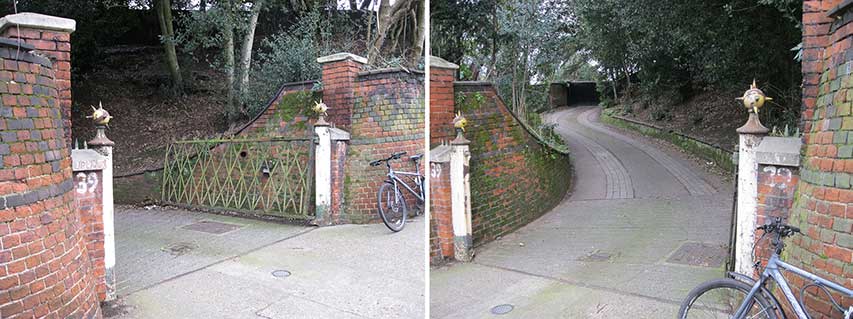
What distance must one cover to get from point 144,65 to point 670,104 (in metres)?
3.05

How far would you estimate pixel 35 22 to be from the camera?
1884 mm

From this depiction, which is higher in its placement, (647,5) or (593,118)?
(647,5)

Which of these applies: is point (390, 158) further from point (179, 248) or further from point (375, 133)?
point (179, 248)

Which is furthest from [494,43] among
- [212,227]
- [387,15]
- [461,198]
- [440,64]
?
[212,227]

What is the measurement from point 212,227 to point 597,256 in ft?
9.90

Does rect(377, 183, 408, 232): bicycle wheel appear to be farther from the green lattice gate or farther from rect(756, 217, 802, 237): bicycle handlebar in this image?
rect(756, 217, 802, 237): bicycle handlebar

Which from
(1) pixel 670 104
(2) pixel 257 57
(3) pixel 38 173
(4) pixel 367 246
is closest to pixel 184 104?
(2) pixel 257 57

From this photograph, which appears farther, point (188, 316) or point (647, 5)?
point (188, 316)

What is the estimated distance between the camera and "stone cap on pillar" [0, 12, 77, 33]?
180 cm

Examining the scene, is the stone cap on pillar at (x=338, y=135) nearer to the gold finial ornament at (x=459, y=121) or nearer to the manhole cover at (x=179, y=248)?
the manhole cover at (x=179, y=248)

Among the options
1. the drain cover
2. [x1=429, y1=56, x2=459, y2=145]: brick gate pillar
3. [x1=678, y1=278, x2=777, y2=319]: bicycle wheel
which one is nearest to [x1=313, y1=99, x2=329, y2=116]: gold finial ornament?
[x1=429, y1=56, x2=459, y2=145]: brick gate pillar

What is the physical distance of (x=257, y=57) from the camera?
479 centimetres

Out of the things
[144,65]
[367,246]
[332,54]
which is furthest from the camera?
[332,54]

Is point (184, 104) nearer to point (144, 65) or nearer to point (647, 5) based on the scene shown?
point (144, 65)
